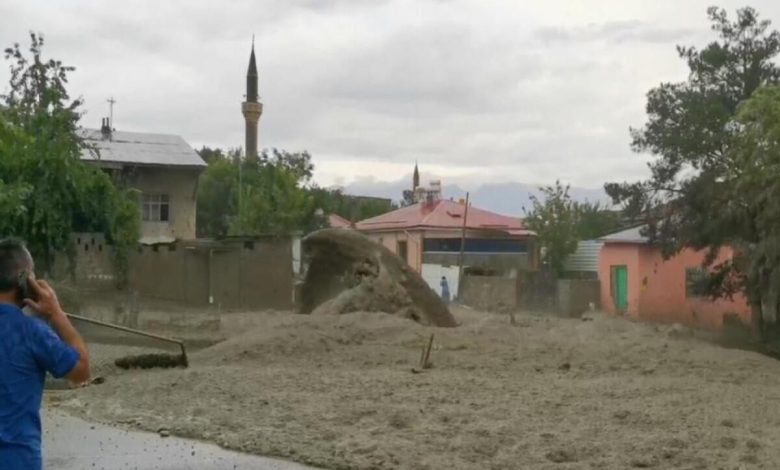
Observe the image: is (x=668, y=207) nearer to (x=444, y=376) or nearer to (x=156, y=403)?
(x=444, y=376)

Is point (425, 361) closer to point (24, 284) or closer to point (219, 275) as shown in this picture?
point (219, 275)

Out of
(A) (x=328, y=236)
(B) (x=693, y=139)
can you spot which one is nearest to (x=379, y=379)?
(A) (x=328, y=236)

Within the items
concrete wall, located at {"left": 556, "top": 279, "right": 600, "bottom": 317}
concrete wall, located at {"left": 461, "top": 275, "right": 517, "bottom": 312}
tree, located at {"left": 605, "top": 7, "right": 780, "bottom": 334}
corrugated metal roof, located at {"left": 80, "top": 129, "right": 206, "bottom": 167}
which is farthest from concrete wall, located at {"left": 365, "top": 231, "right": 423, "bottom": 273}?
tree, located at {"left": 605, "top": 7, "right": 780, "bottom": 334}

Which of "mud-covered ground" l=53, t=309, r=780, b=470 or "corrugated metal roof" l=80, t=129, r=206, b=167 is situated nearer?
"mud-covered ground" l=53, t=309, r=780, b=470

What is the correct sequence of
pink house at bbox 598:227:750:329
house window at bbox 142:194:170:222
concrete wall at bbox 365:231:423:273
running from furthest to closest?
concrete wall at bbox 365:231:423:273, house window at bbox 142:194:170:222, pink house at bbox 598:227:750:329

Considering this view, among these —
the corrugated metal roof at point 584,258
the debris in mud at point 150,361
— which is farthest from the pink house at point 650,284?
the debris in mud at point 150,361

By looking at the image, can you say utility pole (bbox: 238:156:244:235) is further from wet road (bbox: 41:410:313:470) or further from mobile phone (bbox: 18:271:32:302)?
mobile phone (bbox: 18:271:32:302)

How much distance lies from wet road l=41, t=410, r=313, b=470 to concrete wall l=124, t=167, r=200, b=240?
33.7m

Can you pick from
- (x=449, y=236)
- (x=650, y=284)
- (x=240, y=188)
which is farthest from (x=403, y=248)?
(x=650, y=284)

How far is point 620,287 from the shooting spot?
1596 inches

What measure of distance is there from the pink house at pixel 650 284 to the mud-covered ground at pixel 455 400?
51.2 ft

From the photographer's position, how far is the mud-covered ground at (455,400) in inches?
399

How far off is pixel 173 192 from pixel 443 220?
48.8 ft

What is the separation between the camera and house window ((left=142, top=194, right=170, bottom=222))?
44.8 meters
